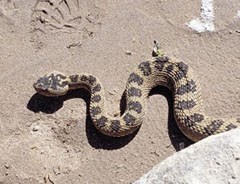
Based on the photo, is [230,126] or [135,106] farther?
[135,106]

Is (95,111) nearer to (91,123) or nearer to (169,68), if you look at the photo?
(91,123)

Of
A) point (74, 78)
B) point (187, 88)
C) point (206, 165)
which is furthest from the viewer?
point (74, 78)

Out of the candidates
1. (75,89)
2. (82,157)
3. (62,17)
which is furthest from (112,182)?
(62,17)

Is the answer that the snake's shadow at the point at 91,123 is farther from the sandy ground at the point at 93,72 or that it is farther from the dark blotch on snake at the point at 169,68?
the dark blotch on snake at the point at 169,68

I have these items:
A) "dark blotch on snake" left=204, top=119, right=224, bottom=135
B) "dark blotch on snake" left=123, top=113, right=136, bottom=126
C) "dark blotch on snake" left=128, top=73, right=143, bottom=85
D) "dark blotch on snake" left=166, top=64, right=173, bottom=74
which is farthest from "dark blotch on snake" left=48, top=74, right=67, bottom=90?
"dark blotch on snake" left=204, top=119, right=224, bottom=135

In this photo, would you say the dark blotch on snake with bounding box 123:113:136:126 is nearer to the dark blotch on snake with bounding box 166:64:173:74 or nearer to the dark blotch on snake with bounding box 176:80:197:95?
the dark blotch on snake with bounding box 176:80:197:95

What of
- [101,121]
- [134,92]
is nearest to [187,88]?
[134,92]
